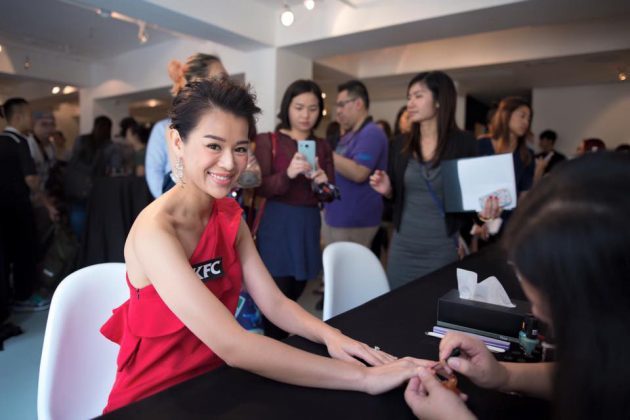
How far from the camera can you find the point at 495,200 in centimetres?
190

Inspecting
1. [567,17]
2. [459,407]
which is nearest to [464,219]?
[459,407]

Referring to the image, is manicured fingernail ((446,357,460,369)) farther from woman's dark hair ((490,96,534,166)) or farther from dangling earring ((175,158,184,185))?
woman's dark hair ((490,96,534,166))

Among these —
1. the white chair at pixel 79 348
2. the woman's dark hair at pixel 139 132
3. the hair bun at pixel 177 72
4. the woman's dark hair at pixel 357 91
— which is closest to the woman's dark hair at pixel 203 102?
the white chair at pixel 79 348

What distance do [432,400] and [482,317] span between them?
1.42ft

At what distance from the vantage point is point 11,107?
10.3 feet

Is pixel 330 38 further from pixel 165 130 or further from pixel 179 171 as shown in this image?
pixel 179 171

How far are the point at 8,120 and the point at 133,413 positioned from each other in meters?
3.23

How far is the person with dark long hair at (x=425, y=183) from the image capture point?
199 cm

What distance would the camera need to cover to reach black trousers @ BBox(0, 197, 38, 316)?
9.99 ft

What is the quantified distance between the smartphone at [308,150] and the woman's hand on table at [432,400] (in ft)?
4.50

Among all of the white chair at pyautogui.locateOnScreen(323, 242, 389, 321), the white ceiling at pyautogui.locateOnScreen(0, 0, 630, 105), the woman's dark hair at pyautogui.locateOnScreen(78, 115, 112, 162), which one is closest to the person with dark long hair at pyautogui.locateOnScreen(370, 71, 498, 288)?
the white chair at pyautogui.locateOnScreen(323, 242, 389, 321)

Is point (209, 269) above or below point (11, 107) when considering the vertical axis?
below

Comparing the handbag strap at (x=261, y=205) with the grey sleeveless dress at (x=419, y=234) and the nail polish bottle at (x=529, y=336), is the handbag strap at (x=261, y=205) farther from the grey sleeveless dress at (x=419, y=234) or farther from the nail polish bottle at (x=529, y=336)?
the nail polish bottle at (x=529, y=336)

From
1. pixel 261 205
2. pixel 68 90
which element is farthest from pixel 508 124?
pixel 68 90
